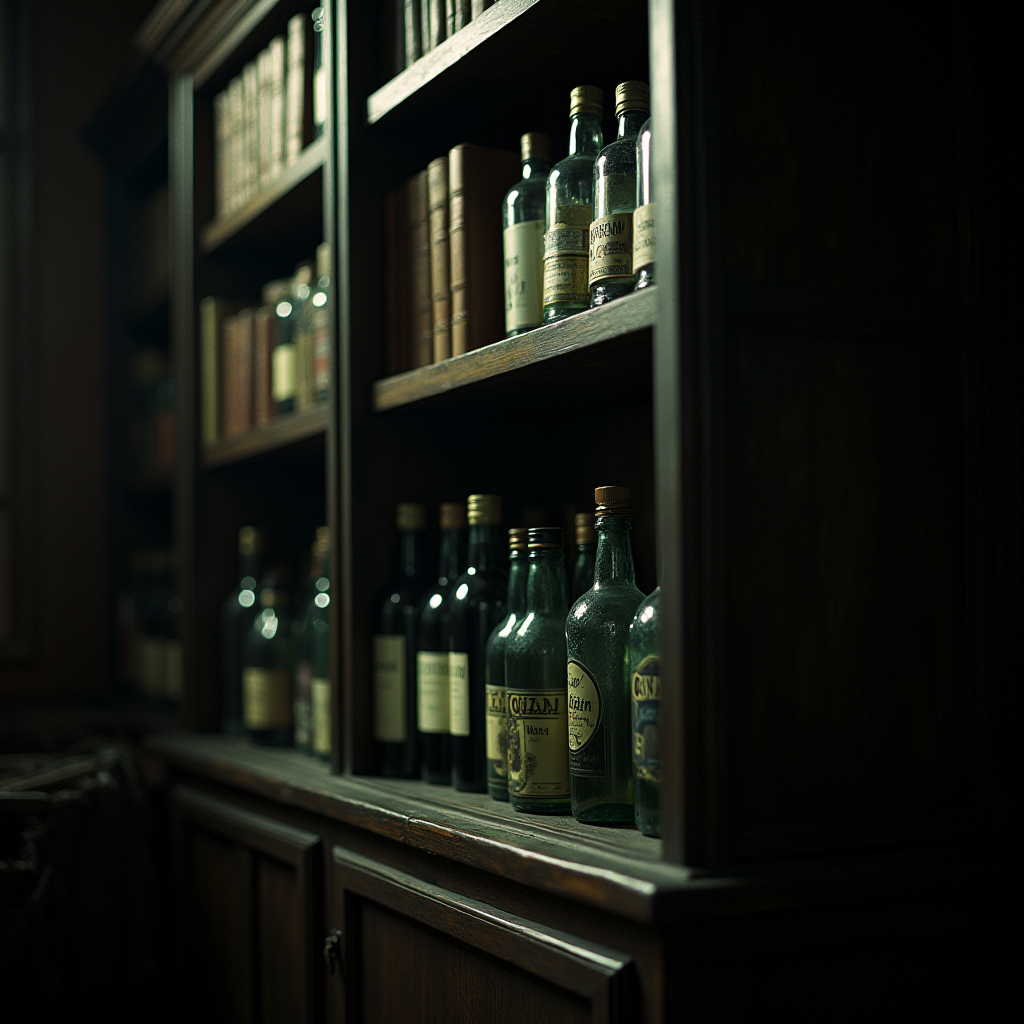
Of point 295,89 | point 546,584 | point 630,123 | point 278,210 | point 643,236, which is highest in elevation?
point 295,89

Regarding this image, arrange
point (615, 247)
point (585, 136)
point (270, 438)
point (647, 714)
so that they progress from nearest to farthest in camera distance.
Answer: point (647, 714)
point (615, 247)
point (585, 136)
point (270, 438)

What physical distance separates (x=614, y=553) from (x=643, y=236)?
33 centimetres

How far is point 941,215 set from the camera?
1.07 metres

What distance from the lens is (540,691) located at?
124 centimetres

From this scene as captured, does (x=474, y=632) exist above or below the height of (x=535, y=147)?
below

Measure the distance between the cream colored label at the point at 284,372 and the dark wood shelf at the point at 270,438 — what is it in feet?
0.14

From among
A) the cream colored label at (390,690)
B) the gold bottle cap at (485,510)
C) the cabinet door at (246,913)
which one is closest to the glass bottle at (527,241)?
the gold bottle cap at (485,510)

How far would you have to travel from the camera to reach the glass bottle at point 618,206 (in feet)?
3.78

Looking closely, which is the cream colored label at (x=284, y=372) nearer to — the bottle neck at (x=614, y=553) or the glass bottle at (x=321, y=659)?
the glass bottle at (x=321, y=659)

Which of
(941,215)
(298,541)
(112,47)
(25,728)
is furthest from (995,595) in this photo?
(112,47)

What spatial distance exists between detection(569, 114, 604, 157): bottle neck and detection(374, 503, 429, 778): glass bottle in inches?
21.6

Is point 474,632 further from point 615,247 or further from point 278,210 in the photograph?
point 278,210

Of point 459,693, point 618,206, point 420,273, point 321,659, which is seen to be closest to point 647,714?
point 459,693

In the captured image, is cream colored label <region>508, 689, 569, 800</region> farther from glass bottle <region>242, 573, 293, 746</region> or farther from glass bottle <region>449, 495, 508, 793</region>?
glass bottle <region>242, 573, 293, 746</region>
